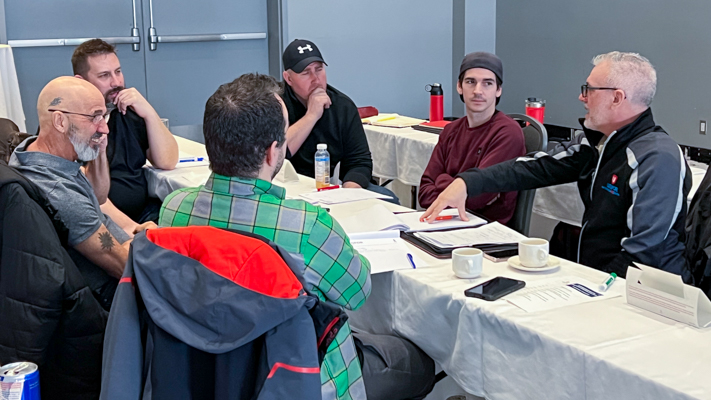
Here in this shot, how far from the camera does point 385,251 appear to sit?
1.95 metres

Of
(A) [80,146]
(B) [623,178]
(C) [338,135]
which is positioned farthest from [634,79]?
(A) [80,146]

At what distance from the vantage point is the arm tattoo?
2.04 metres

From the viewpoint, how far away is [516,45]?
257 inches

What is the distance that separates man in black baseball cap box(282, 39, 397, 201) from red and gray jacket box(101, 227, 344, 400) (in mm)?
1765

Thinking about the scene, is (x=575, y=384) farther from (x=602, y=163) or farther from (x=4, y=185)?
(x=4, y=185)

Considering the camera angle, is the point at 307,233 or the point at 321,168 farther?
the point at 321,168

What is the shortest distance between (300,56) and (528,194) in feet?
3.64

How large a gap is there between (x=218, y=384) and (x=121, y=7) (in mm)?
4768

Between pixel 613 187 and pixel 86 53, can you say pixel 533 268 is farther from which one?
pixel 86 53

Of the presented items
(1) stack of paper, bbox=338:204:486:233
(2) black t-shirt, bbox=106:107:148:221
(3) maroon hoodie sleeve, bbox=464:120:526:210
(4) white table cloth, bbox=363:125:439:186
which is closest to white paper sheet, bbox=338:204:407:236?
(1) stack of paper, bbox=338:204:486:233

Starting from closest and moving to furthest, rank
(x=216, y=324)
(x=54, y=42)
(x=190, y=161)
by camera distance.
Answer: (x=216, y=324), (x=190, y=161), (x=54, y=42)

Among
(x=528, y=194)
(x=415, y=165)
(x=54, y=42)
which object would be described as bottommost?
(x=415, y=165)

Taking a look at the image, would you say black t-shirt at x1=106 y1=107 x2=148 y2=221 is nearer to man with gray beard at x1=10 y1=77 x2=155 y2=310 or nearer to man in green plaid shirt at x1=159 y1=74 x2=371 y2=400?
man with gray beard at x1=10 y1=77 x2=155 y2=310

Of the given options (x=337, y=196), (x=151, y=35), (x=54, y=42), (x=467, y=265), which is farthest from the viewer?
(x=151, y=35)
